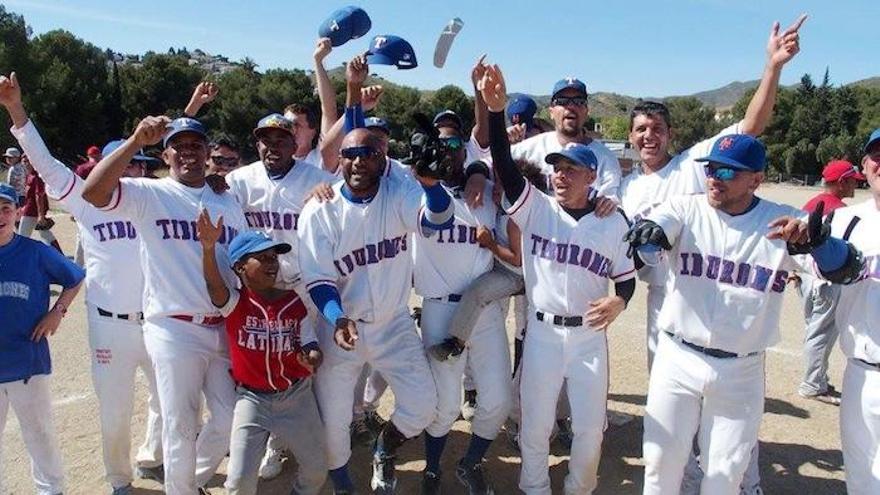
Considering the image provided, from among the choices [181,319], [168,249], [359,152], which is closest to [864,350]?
[359,152]

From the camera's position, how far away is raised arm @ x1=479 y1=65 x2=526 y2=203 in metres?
3.86

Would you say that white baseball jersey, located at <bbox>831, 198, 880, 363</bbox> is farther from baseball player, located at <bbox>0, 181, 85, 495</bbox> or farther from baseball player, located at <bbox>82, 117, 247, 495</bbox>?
baseball player, located at <bbox>0, 181, 85, 495</bbox>

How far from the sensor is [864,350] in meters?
3.46

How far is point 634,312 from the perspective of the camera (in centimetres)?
923

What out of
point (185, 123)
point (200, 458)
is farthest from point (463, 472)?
point (185, 123)

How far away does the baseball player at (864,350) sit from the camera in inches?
135

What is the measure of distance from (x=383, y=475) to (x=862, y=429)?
112 inches

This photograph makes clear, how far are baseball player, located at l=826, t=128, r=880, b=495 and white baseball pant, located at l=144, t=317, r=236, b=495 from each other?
356 cm

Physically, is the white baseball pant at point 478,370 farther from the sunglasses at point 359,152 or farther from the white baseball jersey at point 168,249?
the white baseball jersey at point 168,249

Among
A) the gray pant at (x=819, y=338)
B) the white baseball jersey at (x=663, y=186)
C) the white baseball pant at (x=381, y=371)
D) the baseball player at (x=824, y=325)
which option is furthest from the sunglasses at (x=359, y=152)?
the gray pant at (x=819, y=338)

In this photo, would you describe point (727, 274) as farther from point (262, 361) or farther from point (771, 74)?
point (262, 361)

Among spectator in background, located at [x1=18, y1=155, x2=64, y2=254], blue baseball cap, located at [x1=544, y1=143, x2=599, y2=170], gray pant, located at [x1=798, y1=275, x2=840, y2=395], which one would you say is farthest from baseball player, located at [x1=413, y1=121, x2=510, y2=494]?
spectator in background, located at [x1=18, y1=155, x2=64, y2=254]

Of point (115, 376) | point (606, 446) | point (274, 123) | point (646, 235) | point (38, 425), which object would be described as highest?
point (274, 123)

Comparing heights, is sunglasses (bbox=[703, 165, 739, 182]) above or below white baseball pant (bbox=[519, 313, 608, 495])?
above
